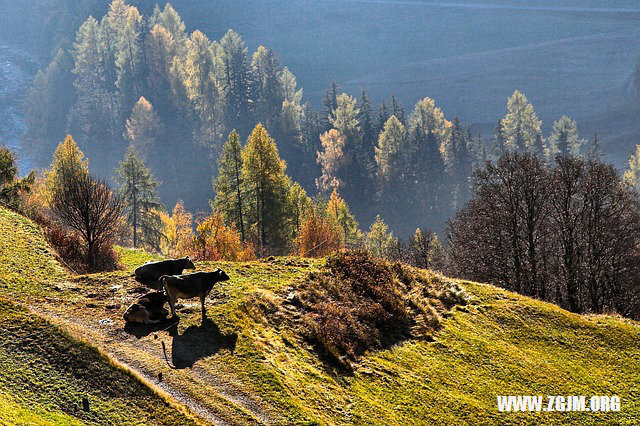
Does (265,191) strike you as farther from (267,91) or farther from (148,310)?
(267,91)

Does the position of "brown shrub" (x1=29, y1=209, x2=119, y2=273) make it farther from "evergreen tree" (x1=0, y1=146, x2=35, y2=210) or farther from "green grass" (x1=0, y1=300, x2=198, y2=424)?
"green grass" (x1=0, y1=300, x2=198, y2=424)

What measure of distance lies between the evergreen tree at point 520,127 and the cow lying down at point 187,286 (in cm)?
15703

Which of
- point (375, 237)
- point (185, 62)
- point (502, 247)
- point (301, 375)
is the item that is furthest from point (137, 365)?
point (185, 62)

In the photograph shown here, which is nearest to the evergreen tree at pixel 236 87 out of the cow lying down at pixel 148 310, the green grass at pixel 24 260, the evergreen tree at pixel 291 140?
the evergreen tree at pixel 291 140

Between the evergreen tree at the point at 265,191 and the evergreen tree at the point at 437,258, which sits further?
the evergreen tree at the point at 265,191

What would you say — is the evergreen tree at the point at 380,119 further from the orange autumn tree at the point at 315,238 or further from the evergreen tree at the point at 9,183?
the evergreen tree at the point at 9,183

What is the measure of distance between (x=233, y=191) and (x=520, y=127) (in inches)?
4728

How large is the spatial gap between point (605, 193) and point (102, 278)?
40208mm

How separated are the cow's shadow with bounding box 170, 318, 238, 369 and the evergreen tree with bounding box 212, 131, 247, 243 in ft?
171

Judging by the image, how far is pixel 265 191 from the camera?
70.9 metres

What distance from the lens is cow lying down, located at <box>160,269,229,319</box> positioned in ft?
69.4

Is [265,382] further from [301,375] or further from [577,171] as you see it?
[577,171]

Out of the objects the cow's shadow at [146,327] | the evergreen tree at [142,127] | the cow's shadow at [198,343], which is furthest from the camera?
the evergreen tree at [142,127]

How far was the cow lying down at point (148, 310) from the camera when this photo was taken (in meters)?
21.2
